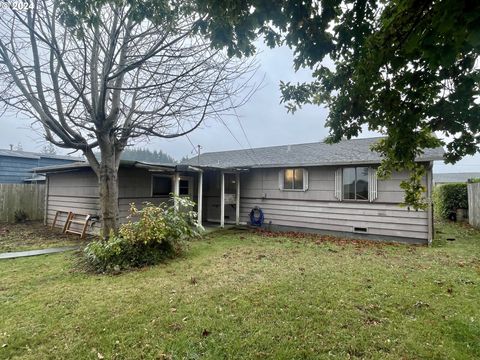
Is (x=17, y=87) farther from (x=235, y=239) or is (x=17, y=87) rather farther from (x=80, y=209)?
→ (x=235, y=239)

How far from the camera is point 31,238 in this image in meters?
8.96

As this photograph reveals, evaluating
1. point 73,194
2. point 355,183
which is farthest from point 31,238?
point 355,183

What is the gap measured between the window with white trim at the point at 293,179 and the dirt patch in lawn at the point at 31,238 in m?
7.34

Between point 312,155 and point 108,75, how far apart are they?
7.70m

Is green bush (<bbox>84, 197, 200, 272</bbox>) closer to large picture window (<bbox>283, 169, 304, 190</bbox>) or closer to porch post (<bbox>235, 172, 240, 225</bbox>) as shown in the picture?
porch post (<bbox>235, 172, 240, 225</bbox>)

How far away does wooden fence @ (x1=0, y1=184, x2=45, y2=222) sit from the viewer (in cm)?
1173

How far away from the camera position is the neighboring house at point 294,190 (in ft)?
27.7

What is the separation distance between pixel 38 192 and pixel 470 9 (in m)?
15.8

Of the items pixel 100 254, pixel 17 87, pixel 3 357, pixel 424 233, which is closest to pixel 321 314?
pixel 3 357

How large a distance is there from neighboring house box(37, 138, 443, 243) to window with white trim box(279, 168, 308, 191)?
0.05 ft

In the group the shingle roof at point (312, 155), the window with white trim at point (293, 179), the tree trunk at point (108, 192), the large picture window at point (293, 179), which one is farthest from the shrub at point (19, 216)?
the large picture window at point (293, 179)

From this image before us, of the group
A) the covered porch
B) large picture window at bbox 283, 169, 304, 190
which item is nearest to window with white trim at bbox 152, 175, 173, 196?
the covered porch

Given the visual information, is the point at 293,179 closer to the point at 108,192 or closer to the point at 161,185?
the point at 161,185

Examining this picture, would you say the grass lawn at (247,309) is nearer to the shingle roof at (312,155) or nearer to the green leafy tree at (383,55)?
the green leafy tree at (383,55)
